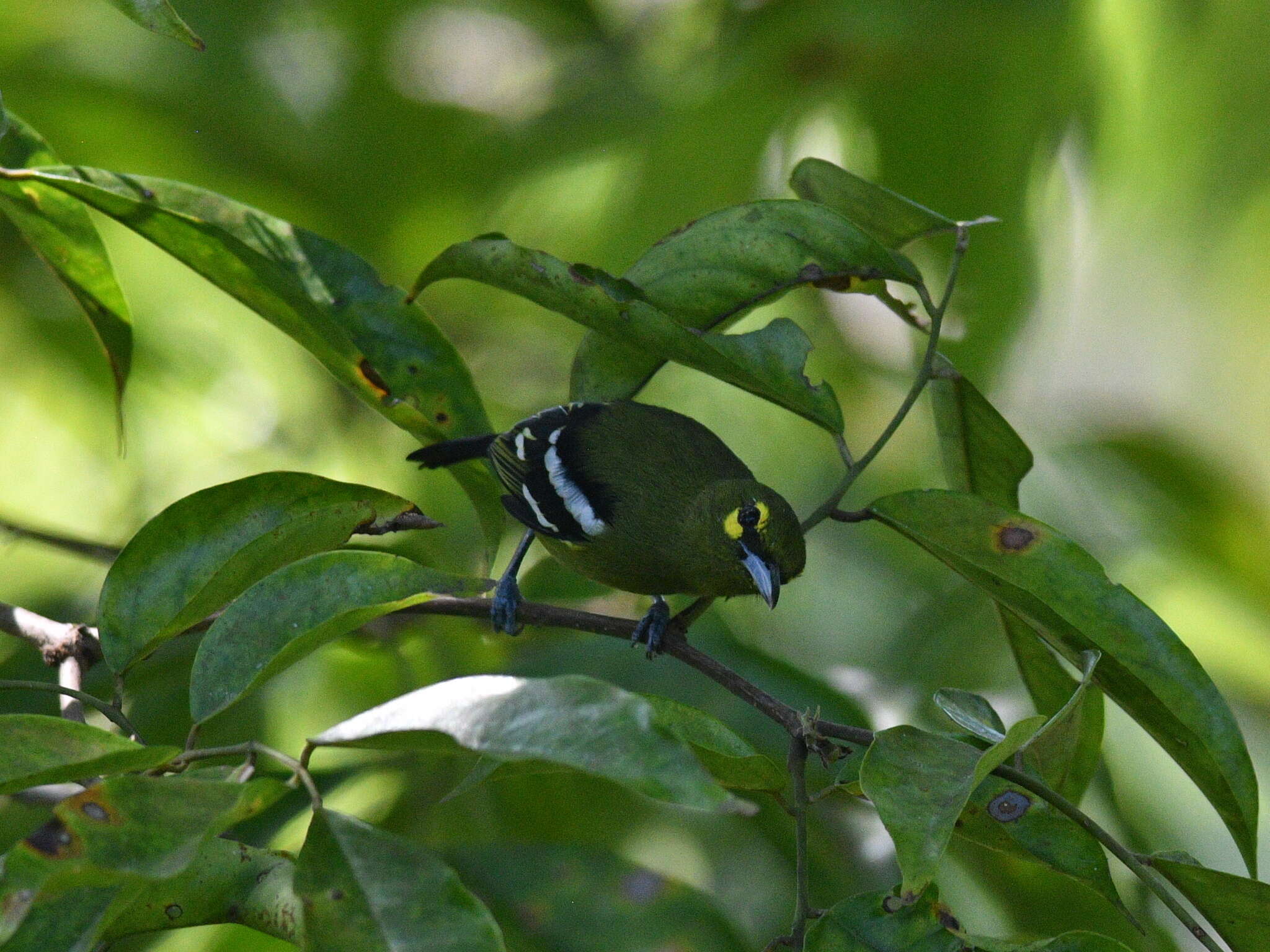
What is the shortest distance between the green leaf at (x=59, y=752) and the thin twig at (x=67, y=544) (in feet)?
2.33

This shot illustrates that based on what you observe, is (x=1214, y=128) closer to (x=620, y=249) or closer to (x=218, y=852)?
(x=620, y=249)

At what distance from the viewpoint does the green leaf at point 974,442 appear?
3.69 feet

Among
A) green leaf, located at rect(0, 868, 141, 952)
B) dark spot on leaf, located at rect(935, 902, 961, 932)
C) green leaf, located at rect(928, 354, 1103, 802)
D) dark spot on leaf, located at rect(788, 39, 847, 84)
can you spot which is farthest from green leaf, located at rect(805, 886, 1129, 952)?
dark spot on leaf, located at rect(788, 39, 847, 84)

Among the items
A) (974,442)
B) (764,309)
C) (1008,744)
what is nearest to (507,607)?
(974,442)

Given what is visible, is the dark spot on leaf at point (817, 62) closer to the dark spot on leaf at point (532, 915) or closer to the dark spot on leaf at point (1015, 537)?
the dark spot on leaf at point (1015, 537)

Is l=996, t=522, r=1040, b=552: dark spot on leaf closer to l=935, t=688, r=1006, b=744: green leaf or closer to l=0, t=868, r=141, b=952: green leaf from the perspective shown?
l=935, t=688, r=1006, b=744: green leaf

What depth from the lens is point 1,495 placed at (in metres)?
1.75

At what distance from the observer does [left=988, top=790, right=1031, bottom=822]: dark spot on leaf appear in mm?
878

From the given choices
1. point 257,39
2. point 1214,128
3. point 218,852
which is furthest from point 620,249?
point 218,852

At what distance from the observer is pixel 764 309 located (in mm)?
2080

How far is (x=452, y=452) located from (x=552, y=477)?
25 cm

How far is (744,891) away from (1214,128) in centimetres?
150

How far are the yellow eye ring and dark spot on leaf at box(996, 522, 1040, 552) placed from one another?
0.53 m

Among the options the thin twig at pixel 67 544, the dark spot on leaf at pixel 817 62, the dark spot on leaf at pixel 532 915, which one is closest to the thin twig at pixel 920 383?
the dark spot on leaf at pixel 532 915
